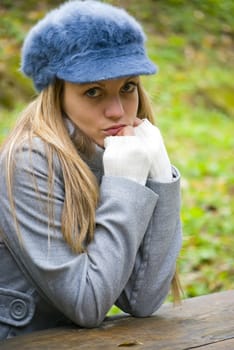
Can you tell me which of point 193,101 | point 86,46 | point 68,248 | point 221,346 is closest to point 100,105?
point 86,46

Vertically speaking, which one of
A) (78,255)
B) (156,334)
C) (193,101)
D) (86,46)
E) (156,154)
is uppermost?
(86,46)

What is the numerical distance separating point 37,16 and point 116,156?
7.94 meters

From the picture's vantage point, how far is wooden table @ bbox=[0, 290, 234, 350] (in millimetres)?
2031

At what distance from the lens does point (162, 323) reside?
89.4 inches

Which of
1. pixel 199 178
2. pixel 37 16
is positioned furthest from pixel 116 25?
pixel 37 16

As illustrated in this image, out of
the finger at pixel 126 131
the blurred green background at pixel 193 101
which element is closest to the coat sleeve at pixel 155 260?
the finger at pixel 126 131

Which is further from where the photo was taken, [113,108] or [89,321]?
[113,108]

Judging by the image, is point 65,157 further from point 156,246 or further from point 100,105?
point 156,246

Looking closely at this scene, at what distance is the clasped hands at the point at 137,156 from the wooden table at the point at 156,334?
1.40 feet

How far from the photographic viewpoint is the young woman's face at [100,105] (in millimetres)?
2266

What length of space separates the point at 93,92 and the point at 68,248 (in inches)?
18.7

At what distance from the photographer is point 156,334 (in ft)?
7.02

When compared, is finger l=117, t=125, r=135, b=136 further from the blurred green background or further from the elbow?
the blurred green background

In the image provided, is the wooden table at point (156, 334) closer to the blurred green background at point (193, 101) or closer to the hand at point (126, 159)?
the hand at point (126, 159)
